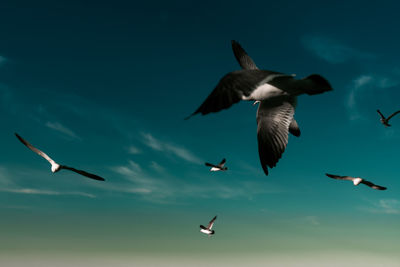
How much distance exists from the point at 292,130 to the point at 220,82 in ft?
29.9

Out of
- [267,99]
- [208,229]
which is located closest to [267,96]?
[267,99]

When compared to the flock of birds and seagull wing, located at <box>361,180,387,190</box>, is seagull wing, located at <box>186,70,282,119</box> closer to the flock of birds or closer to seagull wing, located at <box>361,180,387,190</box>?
the flock of birds

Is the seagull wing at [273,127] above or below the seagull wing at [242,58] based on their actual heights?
below

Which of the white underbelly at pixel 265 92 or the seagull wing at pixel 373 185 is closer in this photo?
the white underbelly at pixel 265 92

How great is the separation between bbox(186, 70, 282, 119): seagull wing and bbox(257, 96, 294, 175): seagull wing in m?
6.67

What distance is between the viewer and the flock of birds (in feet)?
30.1

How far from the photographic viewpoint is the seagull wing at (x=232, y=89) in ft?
29.1

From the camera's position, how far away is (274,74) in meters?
9.93

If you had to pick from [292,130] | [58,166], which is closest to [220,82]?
[292,130]

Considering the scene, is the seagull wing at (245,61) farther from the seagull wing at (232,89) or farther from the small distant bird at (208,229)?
the small distant bird at (208,229)

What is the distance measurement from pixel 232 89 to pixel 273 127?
802cm

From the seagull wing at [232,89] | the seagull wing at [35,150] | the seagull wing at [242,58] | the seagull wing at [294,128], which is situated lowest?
the seagull wing at [232,89]

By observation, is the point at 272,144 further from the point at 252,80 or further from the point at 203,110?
the point at 203,110

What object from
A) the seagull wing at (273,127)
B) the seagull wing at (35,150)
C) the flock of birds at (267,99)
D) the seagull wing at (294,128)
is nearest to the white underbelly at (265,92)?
the flock of birds at (267,99)
